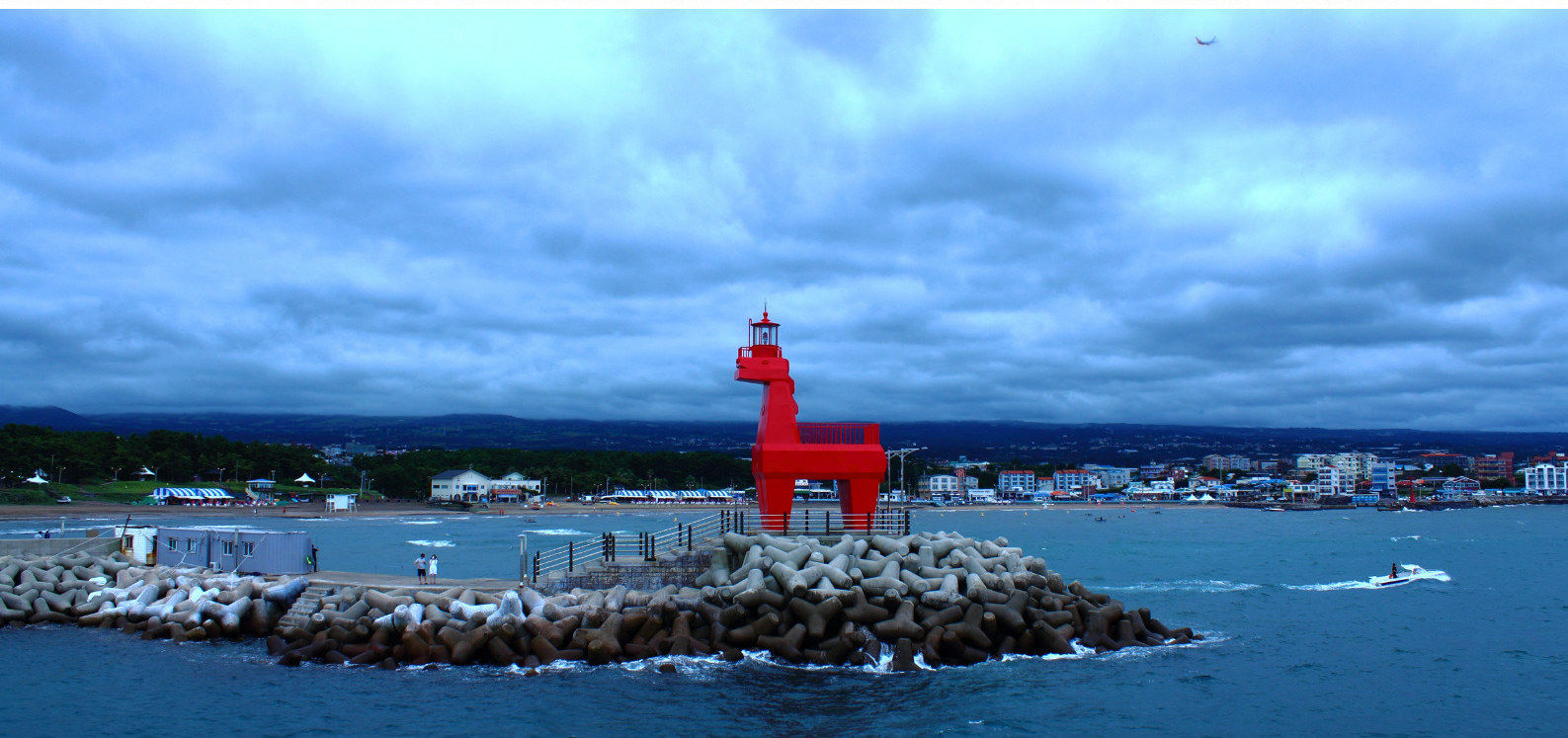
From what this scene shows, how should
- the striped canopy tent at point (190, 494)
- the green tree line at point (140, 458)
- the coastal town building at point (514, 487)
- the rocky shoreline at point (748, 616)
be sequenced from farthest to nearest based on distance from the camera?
the coastal town building at point (514, 487) < the striped canopy tent at point (190, 494) < the green tree line at point (140, 458) < the rocky shoreline at point (748, 616)

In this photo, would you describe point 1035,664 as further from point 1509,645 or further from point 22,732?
point 22,732

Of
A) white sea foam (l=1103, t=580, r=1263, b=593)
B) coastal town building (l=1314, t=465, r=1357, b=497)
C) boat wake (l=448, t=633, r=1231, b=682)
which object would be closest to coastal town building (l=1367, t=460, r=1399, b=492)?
coastal town building (l=1314, t=465, r=1357, b=497)

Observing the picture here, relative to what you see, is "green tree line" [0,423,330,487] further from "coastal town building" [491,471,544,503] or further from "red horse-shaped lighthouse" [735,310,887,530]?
"red horse-shaped lighthouse" [735,310,887,530]

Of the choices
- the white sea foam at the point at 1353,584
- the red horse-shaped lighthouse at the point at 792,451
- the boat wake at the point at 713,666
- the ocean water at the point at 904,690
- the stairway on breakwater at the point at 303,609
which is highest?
the red horse-shaped lighthouse at the point at 792,451

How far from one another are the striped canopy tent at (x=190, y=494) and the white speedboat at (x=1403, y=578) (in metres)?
100

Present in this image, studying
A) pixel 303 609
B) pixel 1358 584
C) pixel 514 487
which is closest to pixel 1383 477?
pixel 514 487

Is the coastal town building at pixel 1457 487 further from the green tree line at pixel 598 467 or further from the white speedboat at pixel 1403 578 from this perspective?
the white speedboat at pixel 1403 578

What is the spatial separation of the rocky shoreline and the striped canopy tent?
3452 inches

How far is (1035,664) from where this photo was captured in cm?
2027

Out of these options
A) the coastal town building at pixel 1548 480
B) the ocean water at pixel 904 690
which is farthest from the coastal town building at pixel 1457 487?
the ocean water at pixel 904 690

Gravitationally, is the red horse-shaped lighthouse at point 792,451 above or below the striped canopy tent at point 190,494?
above

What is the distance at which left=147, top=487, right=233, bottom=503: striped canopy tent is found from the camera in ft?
328

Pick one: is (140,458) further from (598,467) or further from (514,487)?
(598,467)

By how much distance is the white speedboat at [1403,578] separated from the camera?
39219mm
